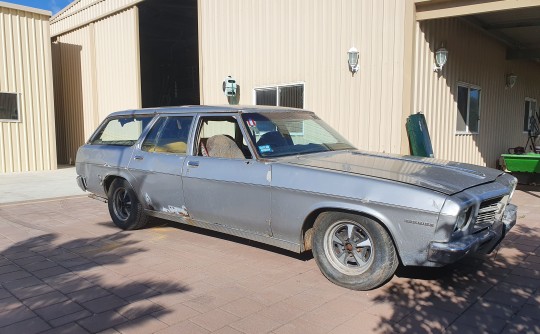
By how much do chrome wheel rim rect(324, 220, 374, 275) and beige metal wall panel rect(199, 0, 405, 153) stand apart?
423cm

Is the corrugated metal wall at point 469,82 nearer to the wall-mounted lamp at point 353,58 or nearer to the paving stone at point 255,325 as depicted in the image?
the wall-mounted lamp at point 353,58

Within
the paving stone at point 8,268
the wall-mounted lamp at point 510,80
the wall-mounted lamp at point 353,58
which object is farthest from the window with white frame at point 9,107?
the wall-mounted lamp at point 510,80

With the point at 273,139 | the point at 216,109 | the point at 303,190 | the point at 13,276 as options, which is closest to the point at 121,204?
the point at 13,276

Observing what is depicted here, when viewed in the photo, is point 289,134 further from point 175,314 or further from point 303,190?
point 175,314

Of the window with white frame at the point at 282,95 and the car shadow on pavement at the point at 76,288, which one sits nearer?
the car shadow on pavement at the point at 76,288

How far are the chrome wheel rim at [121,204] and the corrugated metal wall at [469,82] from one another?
515 cm

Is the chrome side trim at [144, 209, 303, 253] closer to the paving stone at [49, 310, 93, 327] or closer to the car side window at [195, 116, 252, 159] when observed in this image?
the car side window at [195, 116, 252, 159]

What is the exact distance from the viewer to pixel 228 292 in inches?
152

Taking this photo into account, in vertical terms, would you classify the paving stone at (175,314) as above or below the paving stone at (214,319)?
above

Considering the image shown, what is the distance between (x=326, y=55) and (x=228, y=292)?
19.8ft

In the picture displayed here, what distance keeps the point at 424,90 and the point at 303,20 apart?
279 cm

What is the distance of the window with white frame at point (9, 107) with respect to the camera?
40.9 ft

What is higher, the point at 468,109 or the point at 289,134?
the point at 468,109

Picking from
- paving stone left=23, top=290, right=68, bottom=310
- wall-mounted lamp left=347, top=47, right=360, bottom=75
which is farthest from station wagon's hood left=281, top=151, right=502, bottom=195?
wall-mounted lamp left=347, top=47, right=360, bottom=75
